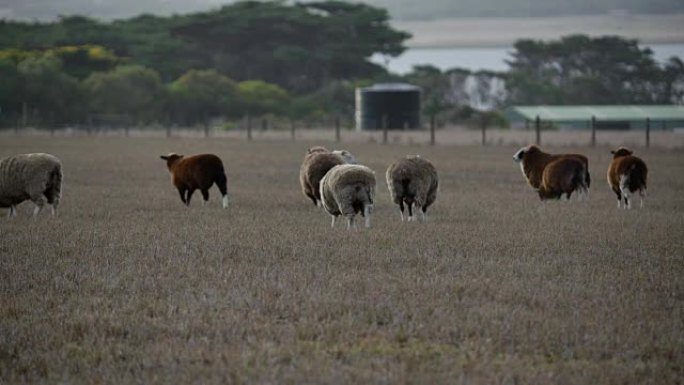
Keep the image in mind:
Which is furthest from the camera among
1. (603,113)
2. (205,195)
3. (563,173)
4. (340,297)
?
(603,113)

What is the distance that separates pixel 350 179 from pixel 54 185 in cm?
433

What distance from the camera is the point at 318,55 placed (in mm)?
98688

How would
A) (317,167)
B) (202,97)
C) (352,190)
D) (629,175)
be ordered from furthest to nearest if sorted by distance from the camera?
(202,97) → (629,175) → (317,167) → (352,190)

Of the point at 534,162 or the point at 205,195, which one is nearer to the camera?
the point at 205,195

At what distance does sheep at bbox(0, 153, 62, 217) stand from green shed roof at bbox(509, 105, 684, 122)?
6208 cm

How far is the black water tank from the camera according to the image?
222ft

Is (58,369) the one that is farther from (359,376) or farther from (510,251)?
(510,251)

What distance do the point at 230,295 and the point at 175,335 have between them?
4.58 feet

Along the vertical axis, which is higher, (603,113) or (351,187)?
(351,187)

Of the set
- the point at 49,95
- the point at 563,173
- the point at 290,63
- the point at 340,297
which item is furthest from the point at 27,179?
the point at 290,63

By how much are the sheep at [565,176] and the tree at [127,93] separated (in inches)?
2414

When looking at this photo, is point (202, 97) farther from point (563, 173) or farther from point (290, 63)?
point (563, 173)

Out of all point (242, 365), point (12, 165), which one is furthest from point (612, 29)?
point (242, 365)

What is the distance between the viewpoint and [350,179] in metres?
15.4
